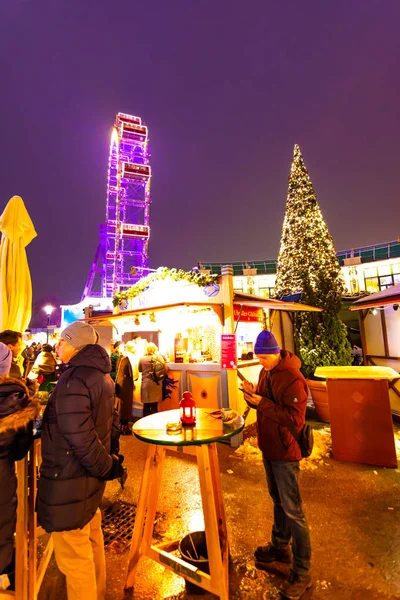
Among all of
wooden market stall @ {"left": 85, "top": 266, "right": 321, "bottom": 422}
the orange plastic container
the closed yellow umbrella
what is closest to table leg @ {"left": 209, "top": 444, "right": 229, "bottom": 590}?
the orange plastic container

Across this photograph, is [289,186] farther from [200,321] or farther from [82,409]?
[82,409]

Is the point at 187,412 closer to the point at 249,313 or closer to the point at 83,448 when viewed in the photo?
the point at 83,448

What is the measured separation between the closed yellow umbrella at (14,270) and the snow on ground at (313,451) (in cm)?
471

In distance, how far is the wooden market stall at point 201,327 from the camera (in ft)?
21.0

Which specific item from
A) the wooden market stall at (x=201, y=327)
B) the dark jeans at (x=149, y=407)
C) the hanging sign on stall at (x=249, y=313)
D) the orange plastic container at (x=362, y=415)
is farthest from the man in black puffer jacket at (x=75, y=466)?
the hanging sign on stall at (x=249, y=313)

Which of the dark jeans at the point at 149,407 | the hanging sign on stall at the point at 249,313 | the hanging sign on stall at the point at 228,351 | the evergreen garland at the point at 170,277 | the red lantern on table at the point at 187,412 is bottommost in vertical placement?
the dark jeans at the point at 149,407

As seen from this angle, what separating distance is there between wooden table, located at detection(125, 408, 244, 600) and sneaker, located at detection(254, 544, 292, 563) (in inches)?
14.5

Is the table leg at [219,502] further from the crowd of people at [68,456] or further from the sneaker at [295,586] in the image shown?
the crowd of people at [68,456]

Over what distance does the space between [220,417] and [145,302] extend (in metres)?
5.57

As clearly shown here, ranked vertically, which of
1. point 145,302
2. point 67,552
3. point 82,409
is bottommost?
point 67,552

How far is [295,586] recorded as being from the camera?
243 cm

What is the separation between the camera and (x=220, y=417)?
3047mm

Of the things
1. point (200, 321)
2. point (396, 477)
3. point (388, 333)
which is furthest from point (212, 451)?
point (388, 333)

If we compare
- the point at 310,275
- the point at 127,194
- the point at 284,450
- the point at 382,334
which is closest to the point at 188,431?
the point at 284,450
